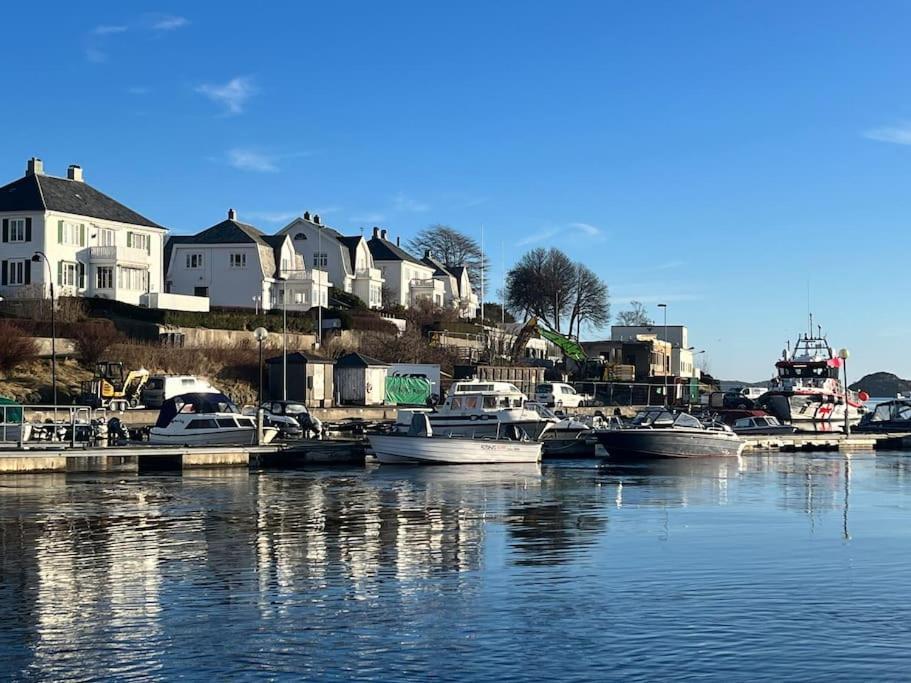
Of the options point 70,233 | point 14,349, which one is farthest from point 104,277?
point 14,349

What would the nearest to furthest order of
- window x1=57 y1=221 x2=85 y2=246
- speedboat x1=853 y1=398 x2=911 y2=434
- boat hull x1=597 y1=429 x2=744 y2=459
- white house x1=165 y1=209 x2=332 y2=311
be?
1. boat hull x1=597 y1=429 x2=744 y2=459
2. speedboat x1=853 y1=398 x2=911 y2=434
3. window x1=57 y1=221 x2=85 y2=246
4. white house x1=165 y1=209 x2=332 y2=311

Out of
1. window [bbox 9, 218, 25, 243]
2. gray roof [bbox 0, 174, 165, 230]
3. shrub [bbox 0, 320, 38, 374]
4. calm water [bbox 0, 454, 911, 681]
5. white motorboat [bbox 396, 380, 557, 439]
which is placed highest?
gray roof [bbox 0, 174, 165, 230]

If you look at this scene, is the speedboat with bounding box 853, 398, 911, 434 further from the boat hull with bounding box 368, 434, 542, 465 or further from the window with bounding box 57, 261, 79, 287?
the window with bounding box 57, 261, 79, 287

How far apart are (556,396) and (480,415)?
31.1 metres

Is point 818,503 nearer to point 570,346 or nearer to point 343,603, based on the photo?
point 343,603

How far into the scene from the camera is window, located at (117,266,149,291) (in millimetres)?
80250

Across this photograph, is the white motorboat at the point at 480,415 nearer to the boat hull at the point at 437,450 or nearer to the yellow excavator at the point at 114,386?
the boat hull at the point at 437,450

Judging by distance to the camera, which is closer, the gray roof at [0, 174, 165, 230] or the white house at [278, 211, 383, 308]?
the gray roof at [0, 174, 165, 230]

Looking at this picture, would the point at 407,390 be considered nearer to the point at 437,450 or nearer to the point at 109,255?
the point at 109,255

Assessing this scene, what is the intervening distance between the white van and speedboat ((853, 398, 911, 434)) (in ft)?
131

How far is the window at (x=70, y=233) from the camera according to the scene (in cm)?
7800

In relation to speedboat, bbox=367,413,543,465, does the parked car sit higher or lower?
higher

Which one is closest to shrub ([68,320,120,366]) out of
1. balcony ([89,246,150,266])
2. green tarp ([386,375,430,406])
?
balcony ([89,246,150,266])

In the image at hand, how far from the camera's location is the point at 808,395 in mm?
77438
